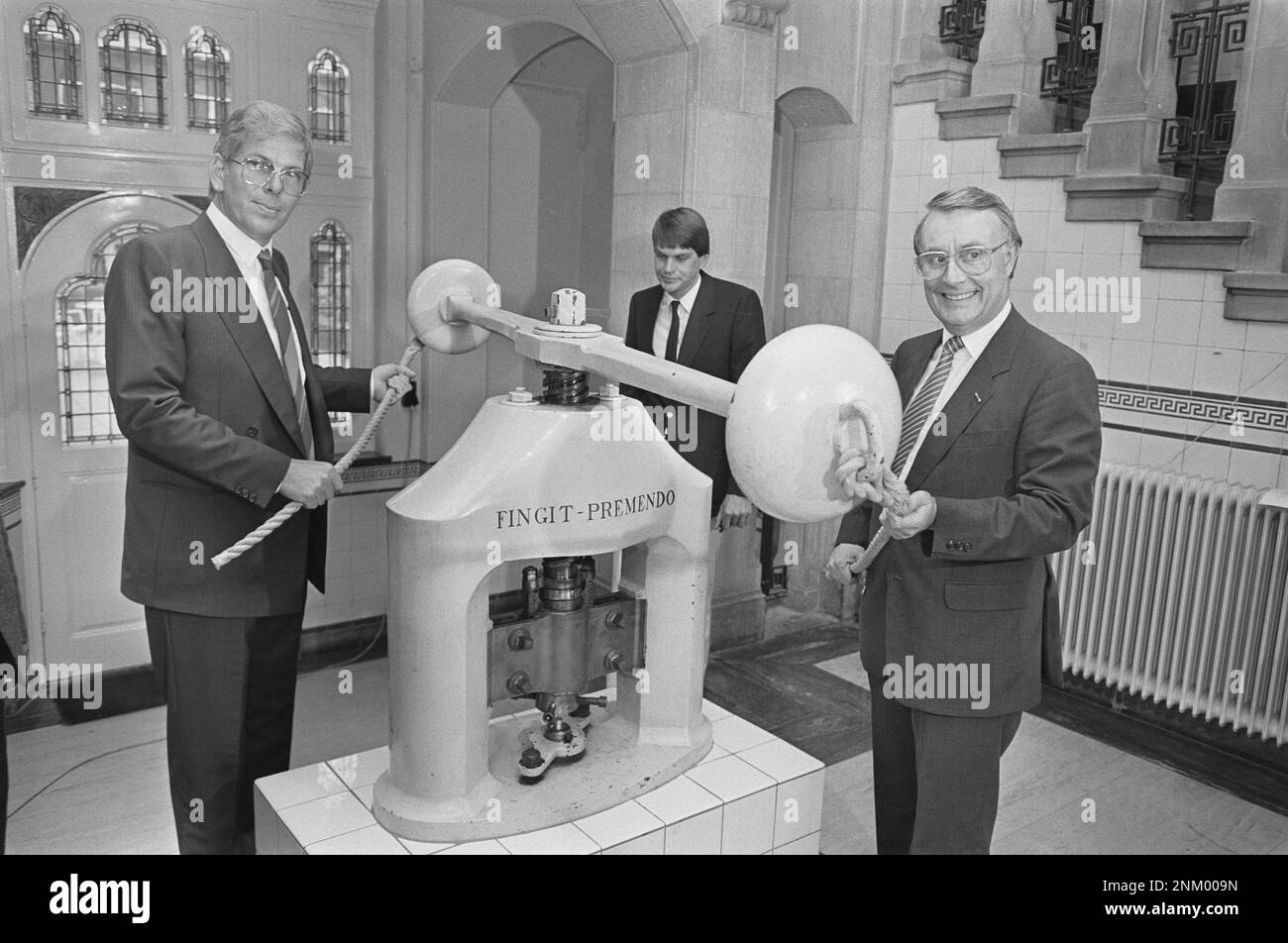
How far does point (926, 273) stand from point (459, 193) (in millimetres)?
3863

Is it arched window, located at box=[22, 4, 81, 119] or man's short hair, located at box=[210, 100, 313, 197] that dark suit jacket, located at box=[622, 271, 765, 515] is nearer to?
man's short hair, located at box=[210, 100, 313, 197]

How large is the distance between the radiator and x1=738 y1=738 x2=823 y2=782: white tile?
2.54m

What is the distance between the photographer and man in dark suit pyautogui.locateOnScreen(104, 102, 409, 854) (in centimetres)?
229

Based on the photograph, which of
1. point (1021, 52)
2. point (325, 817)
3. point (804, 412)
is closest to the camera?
point (804, 412)

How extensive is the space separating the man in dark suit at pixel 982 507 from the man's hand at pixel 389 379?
3.86ft

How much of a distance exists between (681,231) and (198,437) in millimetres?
2084

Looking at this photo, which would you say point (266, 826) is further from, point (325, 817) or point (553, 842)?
point (553, 842)

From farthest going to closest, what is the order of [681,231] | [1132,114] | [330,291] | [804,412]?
[330,291] < [1132,114] < [681,231] < [804,412]

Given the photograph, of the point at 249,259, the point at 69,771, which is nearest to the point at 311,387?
the point at 249,259

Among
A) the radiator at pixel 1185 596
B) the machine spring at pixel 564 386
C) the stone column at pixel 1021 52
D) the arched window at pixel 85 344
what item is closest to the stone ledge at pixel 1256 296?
the radiator at pixel 1185 596

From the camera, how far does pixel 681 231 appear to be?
3867 mm

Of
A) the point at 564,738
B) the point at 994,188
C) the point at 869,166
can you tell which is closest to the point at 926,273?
the point at 564,738

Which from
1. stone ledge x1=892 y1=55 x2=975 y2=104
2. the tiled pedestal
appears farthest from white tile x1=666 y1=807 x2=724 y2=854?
stone ledge x1=892 y1=55 x2=975 y2=104

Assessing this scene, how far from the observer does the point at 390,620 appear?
203 cm
